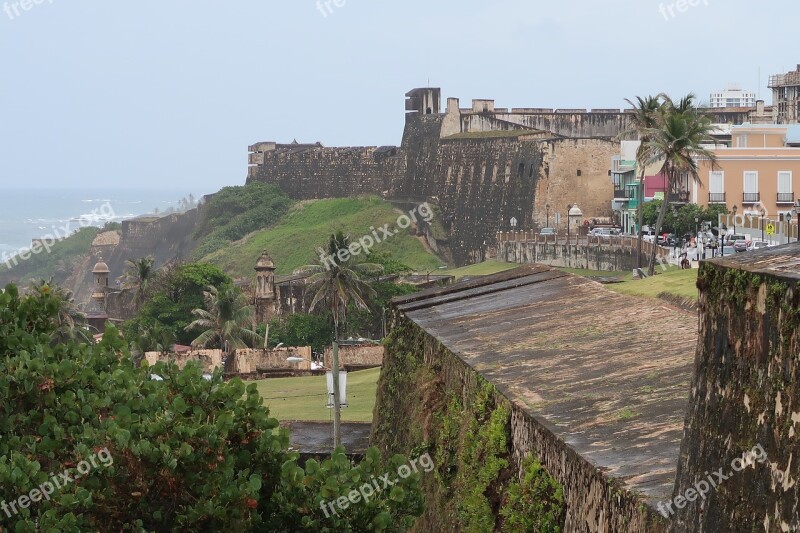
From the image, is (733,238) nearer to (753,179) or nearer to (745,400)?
(753,179)

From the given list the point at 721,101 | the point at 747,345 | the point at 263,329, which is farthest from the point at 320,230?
the point at 747,345

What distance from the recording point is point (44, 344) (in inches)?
478

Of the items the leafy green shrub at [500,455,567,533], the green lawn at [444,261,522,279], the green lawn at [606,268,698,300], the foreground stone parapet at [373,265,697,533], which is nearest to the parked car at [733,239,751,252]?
A: the green lawn at [606,268,698,300]

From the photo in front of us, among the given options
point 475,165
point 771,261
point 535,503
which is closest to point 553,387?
point 535,503

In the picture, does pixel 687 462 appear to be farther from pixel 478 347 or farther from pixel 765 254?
pixel 478 347

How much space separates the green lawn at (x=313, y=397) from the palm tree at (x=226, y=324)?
945 centimetres

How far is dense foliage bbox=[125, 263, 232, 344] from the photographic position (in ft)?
178

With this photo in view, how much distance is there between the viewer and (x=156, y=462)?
10.0m

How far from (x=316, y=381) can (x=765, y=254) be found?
32614 mm

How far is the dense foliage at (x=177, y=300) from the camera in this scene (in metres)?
54.1

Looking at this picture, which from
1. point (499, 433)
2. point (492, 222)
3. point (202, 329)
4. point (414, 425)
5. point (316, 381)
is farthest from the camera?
point (492, 222)

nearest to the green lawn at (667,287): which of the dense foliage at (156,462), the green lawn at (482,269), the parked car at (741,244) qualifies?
the dense foliage at (156,462)

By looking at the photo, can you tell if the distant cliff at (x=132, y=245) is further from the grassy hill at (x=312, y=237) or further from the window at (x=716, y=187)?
the window at (x=716, y=187)

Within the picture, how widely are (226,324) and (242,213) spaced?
3085 centimetres
